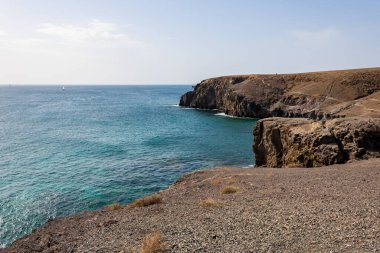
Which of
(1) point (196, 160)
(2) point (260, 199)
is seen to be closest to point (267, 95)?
(1) point (196, 160)

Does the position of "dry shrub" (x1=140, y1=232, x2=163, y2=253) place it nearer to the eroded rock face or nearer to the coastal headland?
the coastal headland

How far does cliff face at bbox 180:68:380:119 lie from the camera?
83.1 m

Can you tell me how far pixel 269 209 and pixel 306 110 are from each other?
254ft

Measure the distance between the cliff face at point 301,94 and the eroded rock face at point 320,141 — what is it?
34.9 meters

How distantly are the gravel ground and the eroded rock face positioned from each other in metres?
6.80

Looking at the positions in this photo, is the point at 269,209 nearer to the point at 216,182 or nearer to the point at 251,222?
the point at 251,222

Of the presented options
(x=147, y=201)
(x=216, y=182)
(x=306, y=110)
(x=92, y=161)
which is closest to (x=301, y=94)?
(x=306, y=110)

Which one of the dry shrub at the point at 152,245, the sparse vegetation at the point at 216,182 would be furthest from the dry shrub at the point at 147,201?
the dry shrub at the point at 152,245

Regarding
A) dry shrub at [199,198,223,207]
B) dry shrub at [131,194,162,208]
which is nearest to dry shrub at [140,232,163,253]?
dry shrub at [199,198,223,207]

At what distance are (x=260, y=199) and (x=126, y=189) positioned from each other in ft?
61.2

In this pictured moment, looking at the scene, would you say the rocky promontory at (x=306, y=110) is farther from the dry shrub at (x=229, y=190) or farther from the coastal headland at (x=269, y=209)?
the dry shrub at (x=229, y=190)

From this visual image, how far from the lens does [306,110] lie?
92125mm

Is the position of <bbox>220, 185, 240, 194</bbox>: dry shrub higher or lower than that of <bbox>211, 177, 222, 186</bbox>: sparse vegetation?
higher

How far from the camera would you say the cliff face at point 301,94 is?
8312 cm
